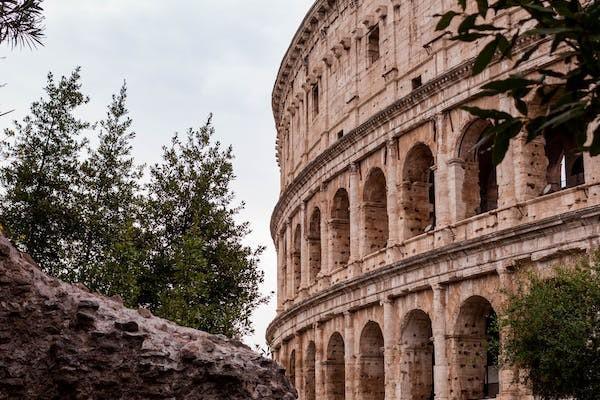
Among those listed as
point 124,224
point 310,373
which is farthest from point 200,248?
point 310,373

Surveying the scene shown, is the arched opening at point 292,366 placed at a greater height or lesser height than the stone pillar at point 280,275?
lesser

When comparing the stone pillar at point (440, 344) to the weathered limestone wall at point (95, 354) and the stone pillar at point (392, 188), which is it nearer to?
the stone pillar at point (392, 188)

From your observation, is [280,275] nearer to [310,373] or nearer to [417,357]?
[310,373]

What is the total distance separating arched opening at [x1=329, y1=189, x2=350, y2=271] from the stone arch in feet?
10.9

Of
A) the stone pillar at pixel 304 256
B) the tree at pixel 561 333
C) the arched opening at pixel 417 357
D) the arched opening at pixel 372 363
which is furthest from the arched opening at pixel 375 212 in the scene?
the tree at pixel 561 333

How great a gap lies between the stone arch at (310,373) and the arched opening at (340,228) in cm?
333

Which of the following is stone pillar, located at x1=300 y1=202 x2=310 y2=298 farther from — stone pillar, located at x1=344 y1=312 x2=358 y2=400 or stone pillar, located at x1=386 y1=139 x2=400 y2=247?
stone pillar, located at x1=386 y1=139 x2=400 y2=247

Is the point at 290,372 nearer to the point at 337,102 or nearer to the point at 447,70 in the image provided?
the point at 337,102

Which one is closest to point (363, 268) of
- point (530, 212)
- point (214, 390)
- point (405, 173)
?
point (405, 173)

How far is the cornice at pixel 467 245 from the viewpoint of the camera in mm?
18500

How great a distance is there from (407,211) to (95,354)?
17302 mm

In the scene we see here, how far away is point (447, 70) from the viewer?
22.8m

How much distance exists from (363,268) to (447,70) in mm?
5881

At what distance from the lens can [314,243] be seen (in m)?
30.8
